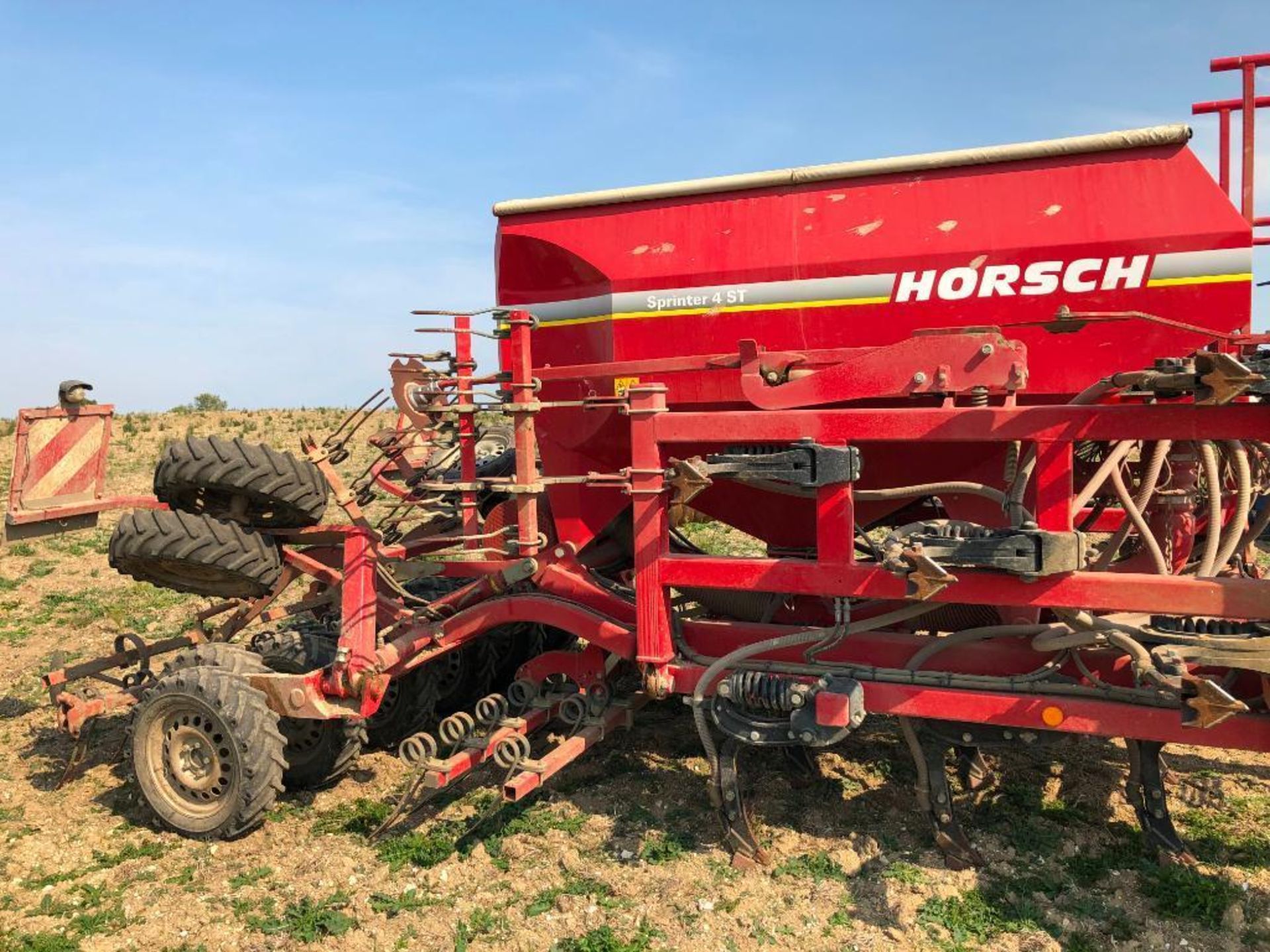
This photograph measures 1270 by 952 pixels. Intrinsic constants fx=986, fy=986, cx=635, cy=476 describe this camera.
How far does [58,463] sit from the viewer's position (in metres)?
5.05

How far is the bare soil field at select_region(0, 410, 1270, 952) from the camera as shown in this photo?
3.65 metres

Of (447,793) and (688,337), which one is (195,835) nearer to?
(447,793)

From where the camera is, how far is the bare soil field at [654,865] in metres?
3.65

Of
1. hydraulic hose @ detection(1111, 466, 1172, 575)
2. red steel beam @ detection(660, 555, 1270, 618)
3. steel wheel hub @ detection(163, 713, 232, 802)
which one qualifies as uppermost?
hydraulic hose @ detection(1111, 466, 1172, 575)

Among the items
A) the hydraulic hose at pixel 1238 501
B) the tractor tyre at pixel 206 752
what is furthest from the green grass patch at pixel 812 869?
the tractor tyre at pixel 206 752

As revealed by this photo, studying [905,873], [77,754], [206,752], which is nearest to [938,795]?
[905,873]

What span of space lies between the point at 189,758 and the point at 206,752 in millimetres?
113

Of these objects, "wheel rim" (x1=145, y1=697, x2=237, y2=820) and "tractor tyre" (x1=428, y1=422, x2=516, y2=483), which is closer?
"wheel rim" (x1=145, y1=697, x2=237, y2=820)

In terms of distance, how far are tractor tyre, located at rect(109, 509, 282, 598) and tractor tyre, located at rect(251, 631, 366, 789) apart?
0.35m

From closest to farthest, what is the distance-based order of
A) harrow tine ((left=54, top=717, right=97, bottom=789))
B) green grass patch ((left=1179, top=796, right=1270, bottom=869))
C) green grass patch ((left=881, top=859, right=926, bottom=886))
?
green grass patch ((left=881, top=859, right=926, bottom=886))
green grass patch ((left=1179, top=796, right=1270, bottom=869))
harrow tine ((left=54, top=717, right=97, bottom=789))

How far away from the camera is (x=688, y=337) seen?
4617mm

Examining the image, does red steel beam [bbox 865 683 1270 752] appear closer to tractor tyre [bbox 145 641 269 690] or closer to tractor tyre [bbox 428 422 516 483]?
tractor tyre [bbox 428 422 516 483]

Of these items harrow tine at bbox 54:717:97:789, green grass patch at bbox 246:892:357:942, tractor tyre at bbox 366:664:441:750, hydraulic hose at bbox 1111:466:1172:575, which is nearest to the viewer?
hydraulic hose at bbox 1111:466:1172:575

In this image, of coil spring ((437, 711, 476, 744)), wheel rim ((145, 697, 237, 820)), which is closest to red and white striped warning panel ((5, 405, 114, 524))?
wheel rim ((145, 697, 237, 820))
